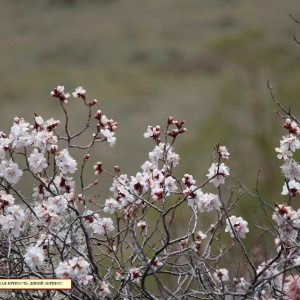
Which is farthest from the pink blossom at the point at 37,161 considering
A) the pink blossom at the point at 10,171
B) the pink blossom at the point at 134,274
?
the pink blossom at the point at 134,274

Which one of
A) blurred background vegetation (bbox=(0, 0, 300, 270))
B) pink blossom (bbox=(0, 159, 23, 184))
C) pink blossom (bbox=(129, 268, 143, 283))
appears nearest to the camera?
pink blossom (bbox=(0, 159, 23, 184))

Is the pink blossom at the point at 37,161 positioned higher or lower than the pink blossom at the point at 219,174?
higher

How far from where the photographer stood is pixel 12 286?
2.69 metres

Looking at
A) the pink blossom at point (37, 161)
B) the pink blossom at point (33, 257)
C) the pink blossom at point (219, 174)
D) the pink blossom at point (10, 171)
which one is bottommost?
the pink blossom at point (33, 257)

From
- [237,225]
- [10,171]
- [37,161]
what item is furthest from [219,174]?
[10,171]

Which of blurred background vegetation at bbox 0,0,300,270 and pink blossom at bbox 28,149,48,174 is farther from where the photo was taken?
blurred background vegetation at bbox 0,0,300,270

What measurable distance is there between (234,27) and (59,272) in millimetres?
38119

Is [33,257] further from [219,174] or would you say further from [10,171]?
[219,174]

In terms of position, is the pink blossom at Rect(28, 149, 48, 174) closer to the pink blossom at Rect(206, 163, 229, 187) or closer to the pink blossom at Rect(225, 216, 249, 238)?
→ the pink blossom at Rect(206, 163, 229, 187)

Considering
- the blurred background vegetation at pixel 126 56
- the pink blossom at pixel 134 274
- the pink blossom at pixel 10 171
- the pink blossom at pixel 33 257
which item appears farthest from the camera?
the blurred background vegetation at pixel 126 56

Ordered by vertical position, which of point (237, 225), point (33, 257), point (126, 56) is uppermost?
point (126, 56)

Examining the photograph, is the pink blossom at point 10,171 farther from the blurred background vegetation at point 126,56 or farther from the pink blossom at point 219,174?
the blurred background vegetation at point 126,56

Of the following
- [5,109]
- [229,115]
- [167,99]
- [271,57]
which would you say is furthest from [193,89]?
[229,115]

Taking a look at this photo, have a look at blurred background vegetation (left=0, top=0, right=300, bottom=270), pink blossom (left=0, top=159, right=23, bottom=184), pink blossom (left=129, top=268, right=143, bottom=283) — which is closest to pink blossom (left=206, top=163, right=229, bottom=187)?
pink blossom (left=129, top=268, right=143, bottom=283)
